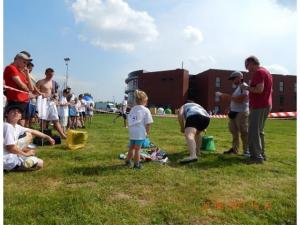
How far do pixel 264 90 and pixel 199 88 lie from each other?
6732 centimetres

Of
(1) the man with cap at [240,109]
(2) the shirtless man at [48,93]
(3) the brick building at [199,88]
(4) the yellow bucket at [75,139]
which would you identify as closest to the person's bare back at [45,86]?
(2) the shirtless man at [48,93]

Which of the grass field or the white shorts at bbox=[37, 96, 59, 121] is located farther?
the white shorts at bbox=[37, 96, 59, 121]

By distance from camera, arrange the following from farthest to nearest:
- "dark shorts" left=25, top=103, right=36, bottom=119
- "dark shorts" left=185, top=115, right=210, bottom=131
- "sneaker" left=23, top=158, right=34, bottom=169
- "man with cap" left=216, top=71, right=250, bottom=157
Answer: "dark shorts" left=25, top=103, right=36, bottom=119
"man with cap" left=216, top=71, right=250, bottom=157
"dark shorts" left=185, top=115, right=210, bottom=131
"sneaker" left=23, top=158, right=34, bottom=169

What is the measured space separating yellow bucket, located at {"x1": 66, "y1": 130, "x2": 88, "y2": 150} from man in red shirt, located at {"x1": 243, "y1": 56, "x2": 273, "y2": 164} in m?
3.71

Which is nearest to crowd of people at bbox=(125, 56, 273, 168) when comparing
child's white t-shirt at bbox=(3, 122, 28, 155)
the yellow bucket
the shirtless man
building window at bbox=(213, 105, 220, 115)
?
child's white t-shirt at bbox=(3, 122, 28, 155)

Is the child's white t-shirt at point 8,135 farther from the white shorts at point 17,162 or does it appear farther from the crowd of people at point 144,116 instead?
the white shorts at point 17,162

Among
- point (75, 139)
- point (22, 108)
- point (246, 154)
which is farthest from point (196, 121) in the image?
point (22, 108)

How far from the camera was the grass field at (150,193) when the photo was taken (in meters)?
3.77

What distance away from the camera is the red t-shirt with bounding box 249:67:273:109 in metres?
6.83

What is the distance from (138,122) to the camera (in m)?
6.16

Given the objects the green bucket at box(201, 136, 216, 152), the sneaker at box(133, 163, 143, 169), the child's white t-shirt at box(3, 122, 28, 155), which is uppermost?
the child's white t-shirt at box(3, 122, 28, 155)

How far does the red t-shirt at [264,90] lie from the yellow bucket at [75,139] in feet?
12.5

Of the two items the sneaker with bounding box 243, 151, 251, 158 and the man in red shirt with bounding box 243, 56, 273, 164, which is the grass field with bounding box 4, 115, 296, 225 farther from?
the sneaker with bounding box 243, 151, 251, 158

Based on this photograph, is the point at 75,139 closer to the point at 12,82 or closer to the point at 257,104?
the point at 12,82
